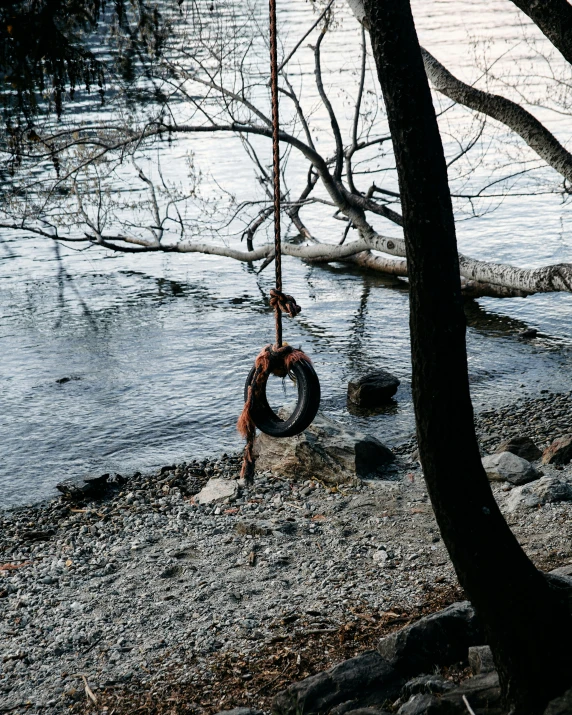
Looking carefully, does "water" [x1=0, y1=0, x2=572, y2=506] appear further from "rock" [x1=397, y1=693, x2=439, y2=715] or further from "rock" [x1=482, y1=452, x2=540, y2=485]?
"rock" [x1=397, y1=693, x2=439, y2=715]

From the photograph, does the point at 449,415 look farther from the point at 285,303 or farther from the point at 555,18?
the point at 555,18

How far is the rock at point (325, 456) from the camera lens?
7758 millimetres

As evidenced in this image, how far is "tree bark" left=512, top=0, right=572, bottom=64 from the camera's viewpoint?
6.12m

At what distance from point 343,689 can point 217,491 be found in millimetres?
3697

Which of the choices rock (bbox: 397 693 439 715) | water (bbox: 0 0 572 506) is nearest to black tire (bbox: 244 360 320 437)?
rock (bbox: 397 693 439 715)

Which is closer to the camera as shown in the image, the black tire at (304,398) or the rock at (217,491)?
the black tire at (304,398)

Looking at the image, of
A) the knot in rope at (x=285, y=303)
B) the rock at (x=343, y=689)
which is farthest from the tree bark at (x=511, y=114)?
the rock at (x=343, y=689)

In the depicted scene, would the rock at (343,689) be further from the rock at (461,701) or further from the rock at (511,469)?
the rock at (511,469)

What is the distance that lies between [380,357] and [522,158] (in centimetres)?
1236

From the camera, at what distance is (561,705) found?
3.65m

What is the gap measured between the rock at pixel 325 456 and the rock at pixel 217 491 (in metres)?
0.45

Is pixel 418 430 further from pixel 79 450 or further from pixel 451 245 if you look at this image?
pixel 79 450

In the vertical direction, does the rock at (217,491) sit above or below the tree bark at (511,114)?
below

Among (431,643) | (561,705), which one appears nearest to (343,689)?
(431,643)
